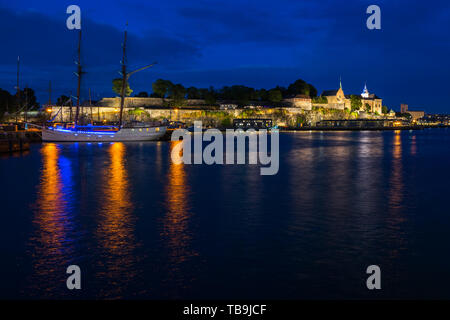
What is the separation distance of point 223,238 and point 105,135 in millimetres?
69785

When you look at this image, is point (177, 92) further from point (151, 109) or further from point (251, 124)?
point (251, 124)

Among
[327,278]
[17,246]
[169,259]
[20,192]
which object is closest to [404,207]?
[327,278]

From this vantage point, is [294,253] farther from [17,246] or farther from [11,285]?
[17,246]

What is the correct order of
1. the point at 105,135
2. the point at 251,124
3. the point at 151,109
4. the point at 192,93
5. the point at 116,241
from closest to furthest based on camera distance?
the point at 116,241 → the point at 105,135 → the point at 151,109 → the point at 251,124 → the point at 192,93

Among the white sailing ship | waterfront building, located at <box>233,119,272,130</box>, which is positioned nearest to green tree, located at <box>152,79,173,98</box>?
waterfront building, located at <box>233,119,272,130</box>

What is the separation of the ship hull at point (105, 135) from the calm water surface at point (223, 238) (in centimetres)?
5119

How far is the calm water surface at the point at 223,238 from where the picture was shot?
10.3 metres

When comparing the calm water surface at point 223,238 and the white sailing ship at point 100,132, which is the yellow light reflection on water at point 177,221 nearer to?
the calm water surface at point 223,238

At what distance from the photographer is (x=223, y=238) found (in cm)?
1440

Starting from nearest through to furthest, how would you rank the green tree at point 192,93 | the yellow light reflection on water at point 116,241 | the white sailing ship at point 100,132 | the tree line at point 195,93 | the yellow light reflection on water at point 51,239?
the yellow light reflection on water at point 116,241 < the yellow light reflection on water at point 51,239 < the white sailing ship at point 100,132 < the tree line at point 195,93 < the green tree at point 192,93

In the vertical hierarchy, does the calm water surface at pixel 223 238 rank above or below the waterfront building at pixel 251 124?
below

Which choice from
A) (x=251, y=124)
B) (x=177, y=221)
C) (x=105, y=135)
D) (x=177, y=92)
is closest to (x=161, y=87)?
(x=177, y=92)

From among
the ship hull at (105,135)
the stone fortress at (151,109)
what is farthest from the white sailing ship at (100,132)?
the stone fortress at (151,109)
